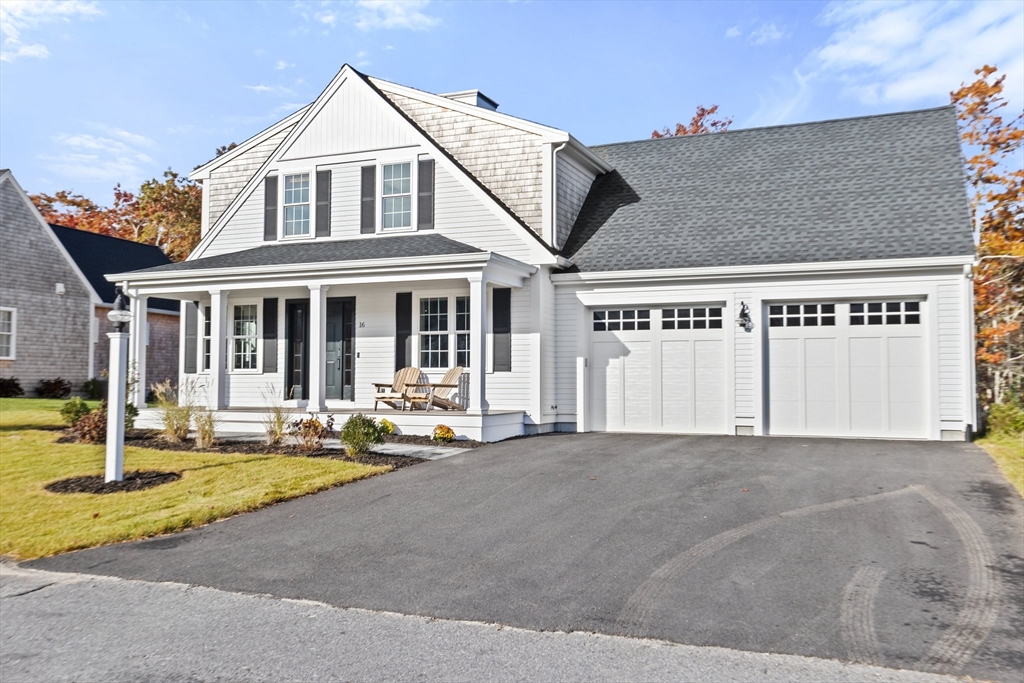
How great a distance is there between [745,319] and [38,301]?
21.3 meters

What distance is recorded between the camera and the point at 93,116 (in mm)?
24266

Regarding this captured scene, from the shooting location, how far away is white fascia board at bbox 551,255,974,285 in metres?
13.4

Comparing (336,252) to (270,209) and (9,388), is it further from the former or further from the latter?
(9,388)

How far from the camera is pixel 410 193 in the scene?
1664 cm

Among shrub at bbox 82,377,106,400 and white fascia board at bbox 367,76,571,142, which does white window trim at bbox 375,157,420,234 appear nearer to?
white fascia board at bbox 367,76,571,142

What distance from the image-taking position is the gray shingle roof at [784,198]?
47.4 feet

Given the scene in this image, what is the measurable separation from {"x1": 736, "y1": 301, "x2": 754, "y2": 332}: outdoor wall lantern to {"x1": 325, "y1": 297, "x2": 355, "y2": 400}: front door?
310 inches

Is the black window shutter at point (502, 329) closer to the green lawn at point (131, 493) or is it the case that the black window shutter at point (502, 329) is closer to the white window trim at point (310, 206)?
the white window trim at point (310, 206)

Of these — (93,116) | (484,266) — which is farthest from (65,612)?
(93,116)

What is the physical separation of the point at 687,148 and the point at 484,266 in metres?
7.58

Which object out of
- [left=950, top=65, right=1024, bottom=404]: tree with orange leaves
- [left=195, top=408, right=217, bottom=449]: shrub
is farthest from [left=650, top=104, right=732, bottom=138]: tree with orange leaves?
[left=195, top=408, right=217, bottom=449]: shrub

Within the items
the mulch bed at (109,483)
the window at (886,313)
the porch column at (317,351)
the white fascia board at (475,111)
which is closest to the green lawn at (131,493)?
the mulch bed at (109,483)

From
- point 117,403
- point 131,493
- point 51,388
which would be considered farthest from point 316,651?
point 51,388

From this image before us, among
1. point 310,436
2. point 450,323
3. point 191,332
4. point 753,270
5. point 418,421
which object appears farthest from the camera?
point 191,332
